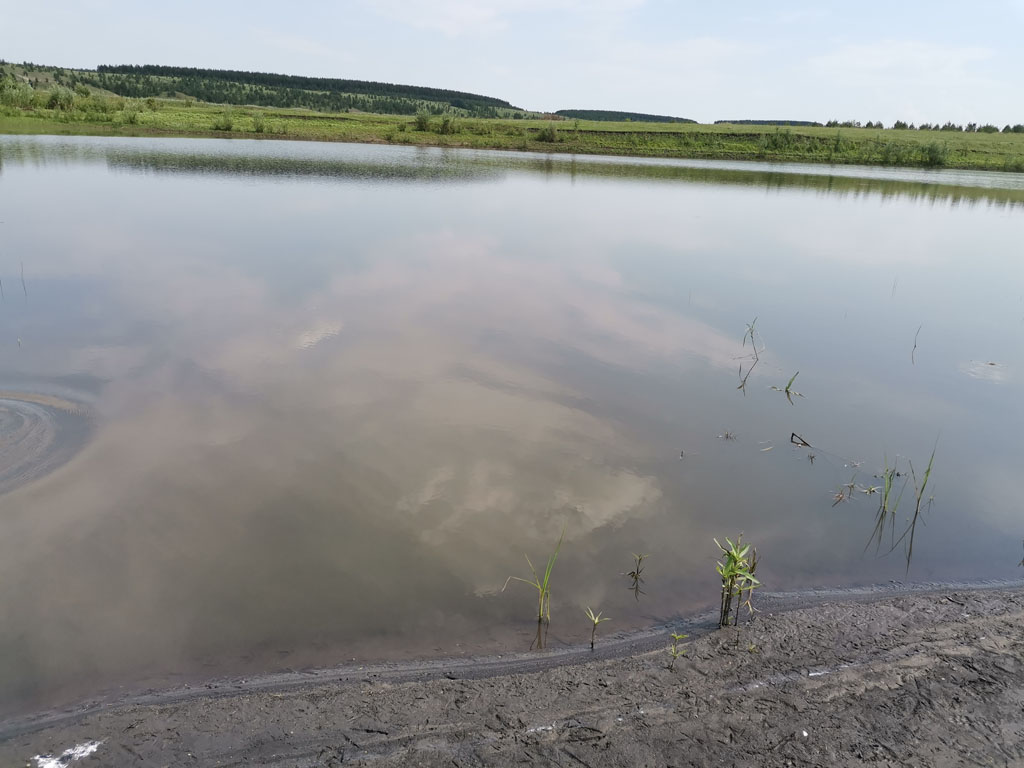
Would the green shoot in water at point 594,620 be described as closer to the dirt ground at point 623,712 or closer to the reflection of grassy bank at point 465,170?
the dirt ground at point 623,712

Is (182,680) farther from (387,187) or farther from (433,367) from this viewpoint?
(387,187)

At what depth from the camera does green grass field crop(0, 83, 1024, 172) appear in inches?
1503

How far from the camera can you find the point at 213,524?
13.7 ft

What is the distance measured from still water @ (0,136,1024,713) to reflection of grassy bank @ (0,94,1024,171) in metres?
30.4

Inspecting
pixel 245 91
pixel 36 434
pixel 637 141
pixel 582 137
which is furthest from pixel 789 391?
pixel 245 91

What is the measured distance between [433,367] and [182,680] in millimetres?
4386

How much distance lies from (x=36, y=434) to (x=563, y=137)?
50.3m

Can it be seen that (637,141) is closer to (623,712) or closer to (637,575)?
(637,575)

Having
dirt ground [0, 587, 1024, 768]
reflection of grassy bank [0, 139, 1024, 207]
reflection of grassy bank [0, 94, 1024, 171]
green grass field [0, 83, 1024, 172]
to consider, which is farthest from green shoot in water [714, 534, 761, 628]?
reflection of grassy bank [0, 94, 1024, 171]

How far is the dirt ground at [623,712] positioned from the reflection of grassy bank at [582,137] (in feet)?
137

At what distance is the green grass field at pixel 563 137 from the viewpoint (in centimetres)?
3819

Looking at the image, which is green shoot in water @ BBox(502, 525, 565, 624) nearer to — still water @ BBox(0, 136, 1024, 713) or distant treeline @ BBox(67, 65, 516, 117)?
still water @ BBox(0, 136, 1024, 713)

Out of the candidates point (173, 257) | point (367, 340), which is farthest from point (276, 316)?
point (173, 257)

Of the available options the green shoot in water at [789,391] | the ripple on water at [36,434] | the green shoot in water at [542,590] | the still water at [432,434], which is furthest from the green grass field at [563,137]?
the green shoot in water at [542,590]
